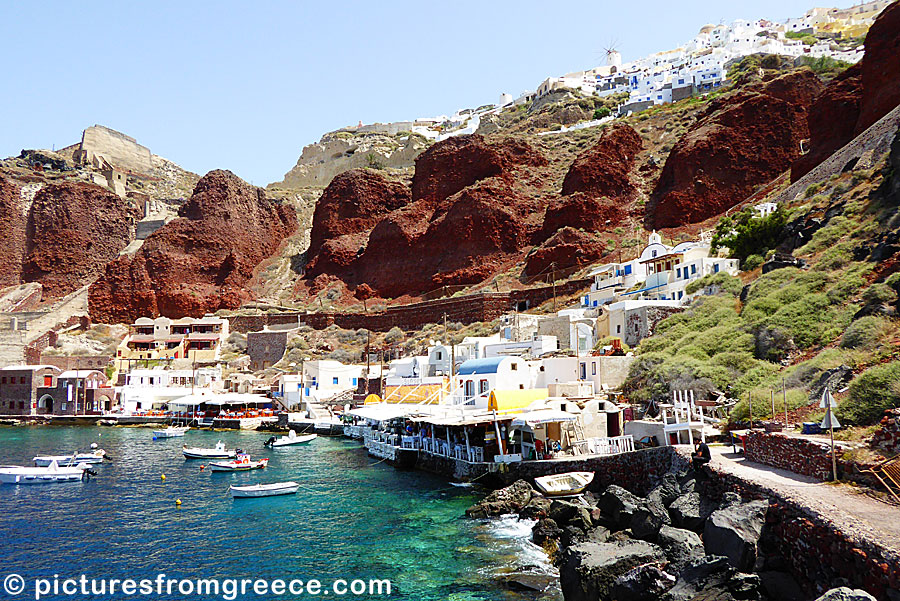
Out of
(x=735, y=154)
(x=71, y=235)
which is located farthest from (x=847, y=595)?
(x=71, y=235)

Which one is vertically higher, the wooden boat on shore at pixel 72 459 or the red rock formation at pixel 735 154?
the red rock formation at pixel 735 154

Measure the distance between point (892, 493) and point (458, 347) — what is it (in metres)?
37.2

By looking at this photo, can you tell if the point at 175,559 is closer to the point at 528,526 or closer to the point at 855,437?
the point at 528,526

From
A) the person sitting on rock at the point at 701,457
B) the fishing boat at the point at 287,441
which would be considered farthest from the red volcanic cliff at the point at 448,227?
the person sitting on rock at the point at 701,457

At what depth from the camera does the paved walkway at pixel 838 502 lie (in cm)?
1064

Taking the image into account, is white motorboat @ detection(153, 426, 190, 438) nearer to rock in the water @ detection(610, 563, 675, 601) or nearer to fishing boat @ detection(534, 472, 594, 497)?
fishing boat @ detection(534, 472, 594, 497)

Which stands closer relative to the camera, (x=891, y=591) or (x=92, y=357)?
(x=891, y=591)

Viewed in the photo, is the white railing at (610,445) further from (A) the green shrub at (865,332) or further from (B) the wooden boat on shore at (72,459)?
(B) the wooden boat on shore at (72,459)

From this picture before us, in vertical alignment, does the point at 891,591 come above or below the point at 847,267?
below

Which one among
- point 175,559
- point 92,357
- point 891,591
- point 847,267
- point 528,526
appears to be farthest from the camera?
point 92,357

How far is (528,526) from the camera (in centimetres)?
2000

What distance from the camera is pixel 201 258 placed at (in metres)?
89.9

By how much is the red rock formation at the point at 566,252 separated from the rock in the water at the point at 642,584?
53.3m

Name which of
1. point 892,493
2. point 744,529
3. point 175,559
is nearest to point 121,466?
point 175,559
